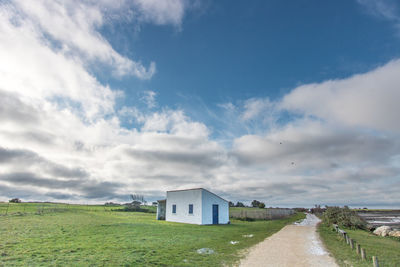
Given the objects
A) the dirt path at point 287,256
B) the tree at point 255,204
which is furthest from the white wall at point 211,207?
the tree at point 255,204

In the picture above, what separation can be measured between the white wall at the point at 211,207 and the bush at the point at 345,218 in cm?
1119

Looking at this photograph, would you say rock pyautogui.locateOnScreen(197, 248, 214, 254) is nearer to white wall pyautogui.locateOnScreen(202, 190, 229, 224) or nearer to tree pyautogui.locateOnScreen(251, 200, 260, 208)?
white wall pyautogui.locateOnScreen(202, 190, 229, 224)

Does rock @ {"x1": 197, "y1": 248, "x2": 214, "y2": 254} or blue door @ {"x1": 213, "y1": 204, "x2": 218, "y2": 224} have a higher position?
blue door @ {"x1": 213, "y1": 204, "x2": 218, "y2": 224}

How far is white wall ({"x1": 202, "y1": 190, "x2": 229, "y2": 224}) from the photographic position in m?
26.8

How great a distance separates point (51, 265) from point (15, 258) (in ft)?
6.30

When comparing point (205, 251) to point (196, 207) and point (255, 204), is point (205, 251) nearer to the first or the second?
point (196, 207)

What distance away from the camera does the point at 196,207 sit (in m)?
27.1

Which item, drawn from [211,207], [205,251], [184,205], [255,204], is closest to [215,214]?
[211,207]

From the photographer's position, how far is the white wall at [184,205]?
26.9 metres

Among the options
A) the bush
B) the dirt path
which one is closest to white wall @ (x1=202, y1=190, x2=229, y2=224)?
the bush

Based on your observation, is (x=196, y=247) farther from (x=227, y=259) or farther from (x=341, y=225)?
(x=341, y=225)

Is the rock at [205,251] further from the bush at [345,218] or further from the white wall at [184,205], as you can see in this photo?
the bush at [345,218]

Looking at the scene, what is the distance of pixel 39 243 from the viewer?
12.0 meters

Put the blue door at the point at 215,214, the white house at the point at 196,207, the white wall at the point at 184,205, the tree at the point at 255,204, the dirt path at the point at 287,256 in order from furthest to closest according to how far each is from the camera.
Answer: the tree at the point at 255,204 → the blue door at the point at 215,214 → the white wall at the point at 184,205 → the white house at the point at 196,207 → the dirt path at the point at 287,256
